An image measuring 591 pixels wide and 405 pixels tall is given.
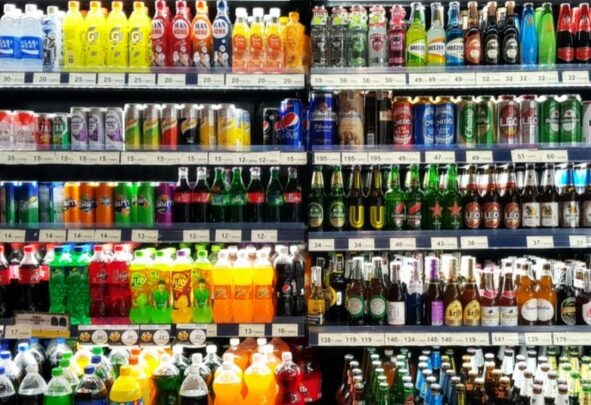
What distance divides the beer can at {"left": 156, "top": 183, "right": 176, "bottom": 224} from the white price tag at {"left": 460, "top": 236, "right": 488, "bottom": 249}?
5.20 feet

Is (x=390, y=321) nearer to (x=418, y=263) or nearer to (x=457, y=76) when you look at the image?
(x=418, y=263)

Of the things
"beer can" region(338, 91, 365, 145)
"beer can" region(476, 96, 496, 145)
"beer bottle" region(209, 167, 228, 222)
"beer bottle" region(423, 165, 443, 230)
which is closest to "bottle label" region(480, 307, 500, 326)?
"beer bottle" region(423, 165, 443, 230)

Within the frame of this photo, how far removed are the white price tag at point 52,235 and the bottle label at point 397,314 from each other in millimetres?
1748

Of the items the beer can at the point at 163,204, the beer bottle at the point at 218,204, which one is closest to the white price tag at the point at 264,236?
the beer bottle at the point at 218,204

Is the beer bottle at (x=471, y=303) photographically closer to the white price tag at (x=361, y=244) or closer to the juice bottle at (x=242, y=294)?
the white price tag at (x=361, y=244)

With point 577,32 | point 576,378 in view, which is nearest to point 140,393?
point 576,378

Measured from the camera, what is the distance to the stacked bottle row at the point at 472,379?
10.3 feet

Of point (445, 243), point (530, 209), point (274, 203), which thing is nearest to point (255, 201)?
point (274, 203)

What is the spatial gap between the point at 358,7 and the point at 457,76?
69cm

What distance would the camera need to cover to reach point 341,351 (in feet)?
13.2

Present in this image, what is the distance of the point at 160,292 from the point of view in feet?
11.1

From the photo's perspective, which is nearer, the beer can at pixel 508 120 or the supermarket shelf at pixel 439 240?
the supermarket shelf at pixel 439 240

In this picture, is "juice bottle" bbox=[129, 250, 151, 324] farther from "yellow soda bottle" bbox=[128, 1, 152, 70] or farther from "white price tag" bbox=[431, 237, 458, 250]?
"white price tag" bbox=[431, 237, 458, 250]

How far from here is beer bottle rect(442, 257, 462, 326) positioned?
11.1 feet
